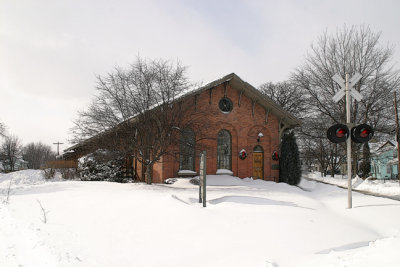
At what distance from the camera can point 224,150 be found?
19.2 metres

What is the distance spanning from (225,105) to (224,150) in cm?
305

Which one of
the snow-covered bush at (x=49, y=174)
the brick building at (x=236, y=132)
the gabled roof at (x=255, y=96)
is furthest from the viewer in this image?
the snow-covered bush at (x=49, y=174)

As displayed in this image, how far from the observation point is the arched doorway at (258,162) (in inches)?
784

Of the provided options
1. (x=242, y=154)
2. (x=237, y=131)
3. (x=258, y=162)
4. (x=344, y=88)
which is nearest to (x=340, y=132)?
(x=344, y=88)

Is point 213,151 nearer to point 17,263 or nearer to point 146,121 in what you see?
point 146,121

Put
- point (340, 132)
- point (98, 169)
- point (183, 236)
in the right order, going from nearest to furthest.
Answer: point (183, 236) < point (340, 132) < point (98, 169)

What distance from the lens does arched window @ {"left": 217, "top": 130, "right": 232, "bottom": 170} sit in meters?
19.0

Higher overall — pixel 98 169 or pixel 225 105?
pixel 225 105

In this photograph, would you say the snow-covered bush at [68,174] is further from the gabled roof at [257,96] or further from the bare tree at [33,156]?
the bare tree at [33,156]

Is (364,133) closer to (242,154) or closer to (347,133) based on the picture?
(347,133)

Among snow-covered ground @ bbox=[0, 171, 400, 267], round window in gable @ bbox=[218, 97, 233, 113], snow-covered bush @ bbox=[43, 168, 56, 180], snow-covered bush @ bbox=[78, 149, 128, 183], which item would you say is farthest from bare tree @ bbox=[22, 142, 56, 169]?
snow-covered ground @ bbox=[0, 171, 400, 267]

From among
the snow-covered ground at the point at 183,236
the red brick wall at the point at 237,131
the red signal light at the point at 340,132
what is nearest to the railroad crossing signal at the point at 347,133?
the red signal light at the point at 340,132

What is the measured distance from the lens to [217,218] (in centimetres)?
666

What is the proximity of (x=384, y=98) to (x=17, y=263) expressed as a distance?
2764 cm
